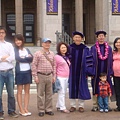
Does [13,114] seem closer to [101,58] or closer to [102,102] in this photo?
[102,102]

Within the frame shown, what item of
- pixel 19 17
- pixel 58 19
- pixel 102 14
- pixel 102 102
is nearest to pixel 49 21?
pixel 58 19

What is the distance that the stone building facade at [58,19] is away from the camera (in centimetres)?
3067

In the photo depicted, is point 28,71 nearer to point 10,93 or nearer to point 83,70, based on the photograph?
point 10,93

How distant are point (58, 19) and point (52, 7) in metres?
1.21

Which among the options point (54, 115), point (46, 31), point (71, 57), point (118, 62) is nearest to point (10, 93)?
point (54, 115)

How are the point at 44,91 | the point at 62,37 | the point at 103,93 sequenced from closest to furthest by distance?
the point at 44,91 < the point at 103,93 < the point at 62,37

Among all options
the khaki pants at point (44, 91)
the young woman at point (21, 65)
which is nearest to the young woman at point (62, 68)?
the khaki pants at point (44, 91)

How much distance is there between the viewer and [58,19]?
31.4 m

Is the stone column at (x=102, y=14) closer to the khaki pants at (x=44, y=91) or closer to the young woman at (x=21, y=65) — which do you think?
the khaki pants at (x=44, y=91)

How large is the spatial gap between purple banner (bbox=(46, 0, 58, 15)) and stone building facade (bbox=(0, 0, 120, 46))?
0.19 m

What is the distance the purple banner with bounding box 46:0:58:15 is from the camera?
31.0m

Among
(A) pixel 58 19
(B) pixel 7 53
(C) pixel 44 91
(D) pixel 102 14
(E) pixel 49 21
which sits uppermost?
(D) pixel 102 14

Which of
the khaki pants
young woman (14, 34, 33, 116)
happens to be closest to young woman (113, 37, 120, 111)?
the khaki pants

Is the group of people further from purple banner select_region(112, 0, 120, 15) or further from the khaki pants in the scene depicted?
purple banner select_region(112, 0, 120, 15)
